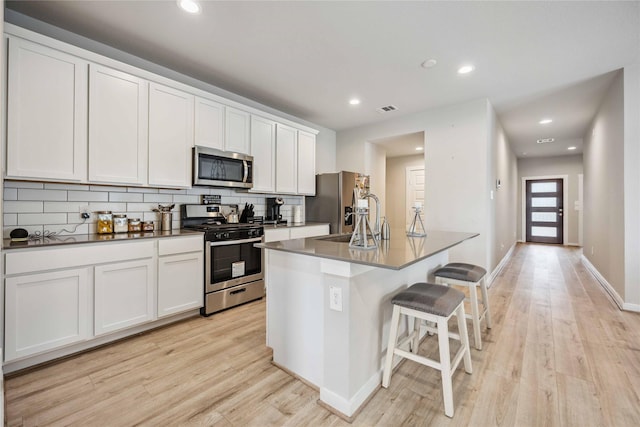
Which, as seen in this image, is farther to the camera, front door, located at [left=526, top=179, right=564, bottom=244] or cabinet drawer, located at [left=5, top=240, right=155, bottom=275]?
front door, located at [left=526, top=179, right=564, bottom=244]

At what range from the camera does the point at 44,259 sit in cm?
197

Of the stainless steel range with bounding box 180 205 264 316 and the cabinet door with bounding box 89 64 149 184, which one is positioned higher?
the cabinet door with bounding box 89 64 149 184

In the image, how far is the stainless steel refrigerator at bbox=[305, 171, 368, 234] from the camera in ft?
15.0

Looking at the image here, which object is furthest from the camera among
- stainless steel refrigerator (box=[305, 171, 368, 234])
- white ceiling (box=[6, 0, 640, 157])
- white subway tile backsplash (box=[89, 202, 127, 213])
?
stainless steel refrigerator (box=[305, 171, 368, 234])

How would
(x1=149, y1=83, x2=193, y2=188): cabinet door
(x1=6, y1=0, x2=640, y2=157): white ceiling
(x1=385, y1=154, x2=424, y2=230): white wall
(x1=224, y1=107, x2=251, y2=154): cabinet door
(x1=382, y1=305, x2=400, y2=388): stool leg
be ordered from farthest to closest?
(x1=385, y1=154, x2=424, y2=230): white wall → (x1=224, y1=107, x2=251, y2=154): cabinet door → (x1=149, y1=83, x2=193, y2=188): cabinet door → (x1=6, y1=0, x2=640, y2=157): white ceiling → (x1=382, y1=305, x2=400, y2=388): stool leg

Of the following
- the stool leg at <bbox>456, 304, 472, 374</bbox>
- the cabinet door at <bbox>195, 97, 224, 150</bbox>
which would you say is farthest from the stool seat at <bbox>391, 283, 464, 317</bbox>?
the cabinet door at <bbox>195, 97, 224, 150</bbox>

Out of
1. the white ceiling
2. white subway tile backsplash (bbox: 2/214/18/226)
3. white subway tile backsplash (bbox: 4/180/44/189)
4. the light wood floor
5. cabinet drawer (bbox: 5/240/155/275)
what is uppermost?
the white ceiling

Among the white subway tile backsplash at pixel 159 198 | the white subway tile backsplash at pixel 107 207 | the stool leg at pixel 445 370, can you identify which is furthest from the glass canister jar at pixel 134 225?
the stool leg at pixel 445 370

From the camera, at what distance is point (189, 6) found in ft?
7.02

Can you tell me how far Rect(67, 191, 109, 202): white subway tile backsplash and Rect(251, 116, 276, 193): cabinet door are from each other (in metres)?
1.62

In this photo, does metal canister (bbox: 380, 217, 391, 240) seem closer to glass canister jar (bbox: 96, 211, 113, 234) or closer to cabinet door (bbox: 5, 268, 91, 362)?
cabinet door (bbox: 5, 268, 91, 362)

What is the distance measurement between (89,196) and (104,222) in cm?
28

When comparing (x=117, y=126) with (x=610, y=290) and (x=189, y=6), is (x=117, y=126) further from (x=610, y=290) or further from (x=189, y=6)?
(x=610, y=290)

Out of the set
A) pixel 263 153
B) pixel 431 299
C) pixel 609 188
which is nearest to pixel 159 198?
pixel 263 153
